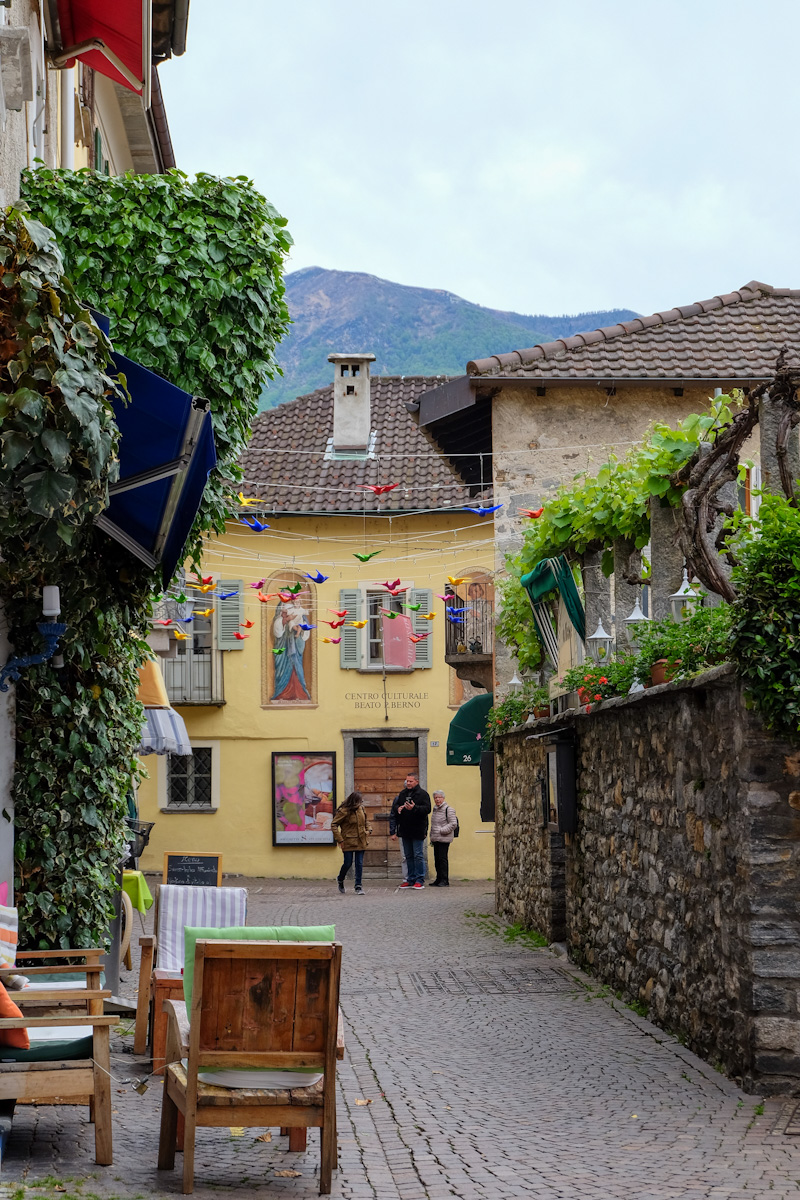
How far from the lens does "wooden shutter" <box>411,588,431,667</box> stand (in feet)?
93.0

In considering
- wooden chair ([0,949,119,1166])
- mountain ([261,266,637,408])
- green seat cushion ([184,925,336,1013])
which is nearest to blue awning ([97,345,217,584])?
green seat cushion ([184,925,336,1013])

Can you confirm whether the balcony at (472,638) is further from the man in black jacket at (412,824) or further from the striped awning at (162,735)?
the striped awning at (162,735)

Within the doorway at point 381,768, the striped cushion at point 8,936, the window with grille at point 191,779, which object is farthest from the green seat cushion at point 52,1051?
the window with grille at point 191,779

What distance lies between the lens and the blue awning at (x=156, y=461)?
6730 millimetres

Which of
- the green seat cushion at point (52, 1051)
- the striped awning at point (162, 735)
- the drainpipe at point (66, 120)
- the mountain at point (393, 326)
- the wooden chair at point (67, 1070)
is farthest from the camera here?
the mountain at point (393, 326)

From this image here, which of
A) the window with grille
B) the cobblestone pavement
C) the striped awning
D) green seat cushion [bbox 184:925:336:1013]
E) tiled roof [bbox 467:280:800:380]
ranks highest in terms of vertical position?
tiled roof [bbox 467:280:800:380]

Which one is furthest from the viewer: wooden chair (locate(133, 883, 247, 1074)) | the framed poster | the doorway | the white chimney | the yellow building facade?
the white chimney

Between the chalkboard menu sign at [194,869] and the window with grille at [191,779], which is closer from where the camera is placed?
the chalkboard menu sign at [194,869]

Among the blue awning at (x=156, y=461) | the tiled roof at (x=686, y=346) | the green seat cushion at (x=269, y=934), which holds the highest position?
the tiled roof at (x=686, y=346)

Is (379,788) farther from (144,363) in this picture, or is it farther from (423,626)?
(144,363)

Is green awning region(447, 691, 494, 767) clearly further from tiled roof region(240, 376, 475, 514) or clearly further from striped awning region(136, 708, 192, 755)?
striped awning region(136, 708, 192, 755)

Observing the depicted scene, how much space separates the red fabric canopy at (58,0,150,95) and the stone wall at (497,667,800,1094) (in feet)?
18.8

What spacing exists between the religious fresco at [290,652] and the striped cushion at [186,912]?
20.5m

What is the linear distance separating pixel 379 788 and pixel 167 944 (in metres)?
20.9
